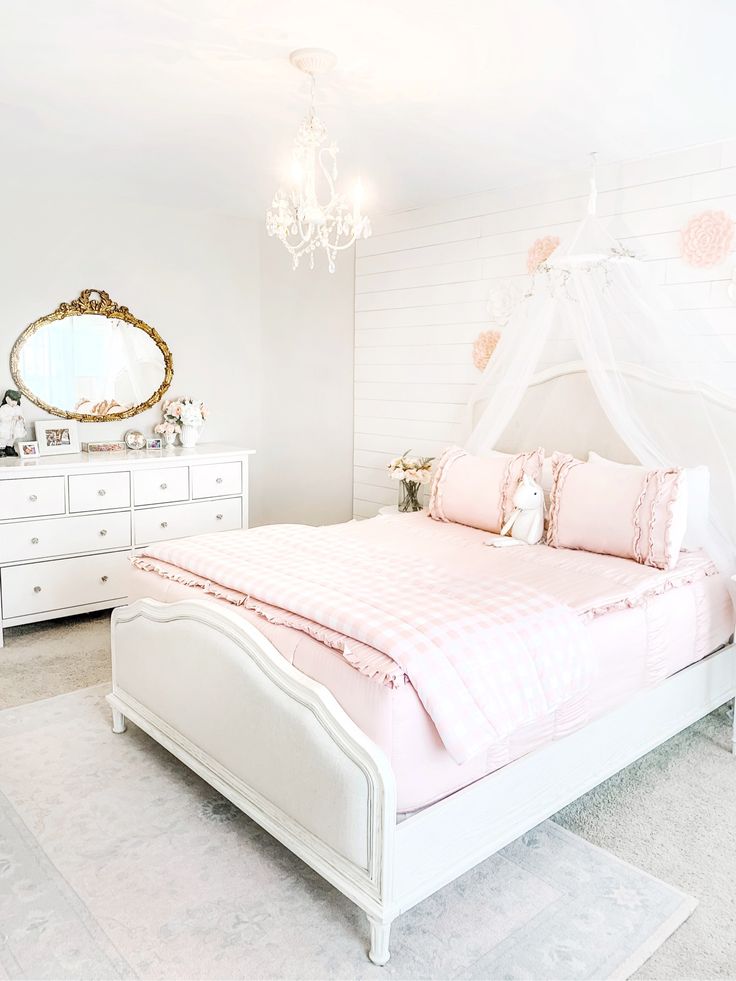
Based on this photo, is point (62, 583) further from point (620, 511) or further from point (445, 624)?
point (620, 511)

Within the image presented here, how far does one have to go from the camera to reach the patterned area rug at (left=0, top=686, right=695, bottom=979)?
1836 mm

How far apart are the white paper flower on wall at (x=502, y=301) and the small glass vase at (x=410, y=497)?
1.06 metres

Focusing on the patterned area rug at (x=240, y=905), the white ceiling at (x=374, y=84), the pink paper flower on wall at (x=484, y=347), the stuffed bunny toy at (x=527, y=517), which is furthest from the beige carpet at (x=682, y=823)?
the white ceiling at (x=374, y=84)

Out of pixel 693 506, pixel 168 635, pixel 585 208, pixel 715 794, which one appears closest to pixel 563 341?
pixel 585 208

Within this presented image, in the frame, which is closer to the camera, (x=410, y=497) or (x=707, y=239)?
(x=707, y=239)

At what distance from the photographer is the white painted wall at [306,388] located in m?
5.26

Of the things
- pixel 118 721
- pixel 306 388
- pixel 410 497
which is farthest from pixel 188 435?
pixel 118 721

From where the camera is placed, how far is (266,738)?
2.16 m

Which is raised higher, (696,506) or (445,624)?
(696,506)

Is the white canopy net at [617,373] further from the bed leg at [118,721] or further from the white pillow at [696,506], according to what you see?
the bed leg at [118,721]

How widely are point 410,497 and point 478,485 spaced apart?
92 centimetres

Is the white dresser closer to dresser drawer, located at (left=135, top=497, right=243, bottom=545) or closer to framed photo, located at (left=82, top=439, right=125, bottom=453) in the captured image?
dresser drawer, located at (left=135, top=497, right=243, bottom=545)

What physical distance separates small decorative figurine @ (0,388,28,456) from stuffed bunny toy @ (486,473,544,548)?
2827 millimetres

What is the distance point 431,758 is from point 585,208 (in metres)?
3.01
